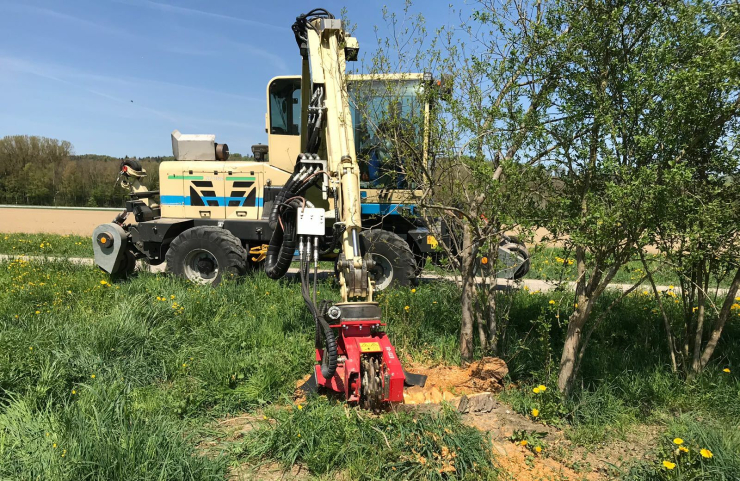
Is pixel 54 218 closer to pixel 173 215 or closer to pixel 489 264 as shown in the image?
pixel 173 215

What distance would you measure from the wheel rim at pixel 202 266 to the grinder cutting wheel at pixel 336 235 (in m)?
2.61

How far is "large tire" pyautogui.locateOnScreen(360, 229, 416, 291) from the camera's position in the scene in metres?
6.79

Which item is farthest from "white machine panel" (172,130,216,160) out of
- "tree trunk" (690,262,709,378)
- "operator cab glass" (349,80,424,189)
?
"tree trunk" (690,262,709,378)

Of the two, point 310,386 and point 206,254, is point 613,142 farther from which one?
point 206,254

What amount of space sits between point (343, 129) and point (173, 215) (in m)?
4.57

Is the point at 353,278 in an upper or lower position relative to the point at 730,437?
upper

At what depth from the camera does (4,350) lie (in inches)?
151

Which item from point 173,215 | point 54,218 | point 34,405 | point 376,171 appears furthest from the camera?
point 54,218

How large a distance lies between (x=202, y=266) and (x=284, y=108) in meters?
2.76

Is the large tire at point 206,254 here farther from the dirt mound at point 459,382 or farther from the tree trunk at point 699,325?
the tree trunk at point 699,325

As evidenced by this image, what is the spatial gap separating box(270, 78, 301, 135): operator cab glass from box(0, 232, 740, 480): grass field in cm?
273

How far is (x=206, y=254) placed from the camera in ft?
23.7

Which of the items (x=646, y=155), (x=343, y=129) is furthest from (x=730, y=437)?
(x=343, y=129)

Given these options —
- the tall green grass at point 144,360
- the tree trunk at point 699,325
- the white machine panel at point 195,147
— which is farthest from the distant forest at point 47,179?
the tree trunk at point 699,325
